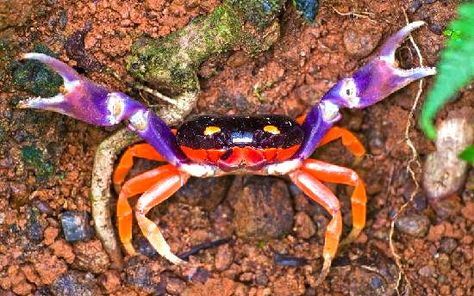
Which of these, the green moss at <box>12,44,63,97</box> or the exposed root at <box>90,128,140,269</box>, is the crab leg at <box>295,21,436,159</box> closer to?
the exposed root at <box>90,128,140,269</box>

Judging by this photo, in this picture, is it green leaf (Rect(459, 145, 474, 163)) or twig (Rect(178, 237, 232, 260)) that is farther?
twig (Rect(178, 237, 232, 260))

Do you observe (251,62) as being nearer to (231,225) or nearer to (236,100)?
(236,100)

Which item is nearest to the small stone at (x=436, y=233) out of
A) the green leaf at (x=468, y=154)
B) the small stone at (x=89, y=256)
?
the green leaf at (x=468, y=154)

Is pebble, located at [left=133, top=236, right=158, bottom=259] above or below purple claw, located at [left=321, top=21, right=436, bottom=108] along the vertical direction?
below

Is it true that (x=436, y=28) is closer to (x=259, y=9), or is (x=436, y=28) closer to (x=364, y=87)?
(x=364, y=87)

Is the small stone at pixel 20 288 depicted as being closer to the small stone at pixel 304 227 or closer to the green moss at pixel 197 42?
the green moss at pixel 197 42

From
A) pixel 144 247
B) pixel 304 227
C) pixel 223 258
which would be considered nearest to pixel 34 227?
pixel 144 247

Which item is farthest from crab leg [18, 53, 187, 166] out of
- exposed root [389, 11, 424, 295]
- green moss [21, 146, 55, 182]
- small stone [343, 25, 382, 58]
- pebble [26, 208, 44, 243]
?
exposed root [389, 11, 424, 295]
